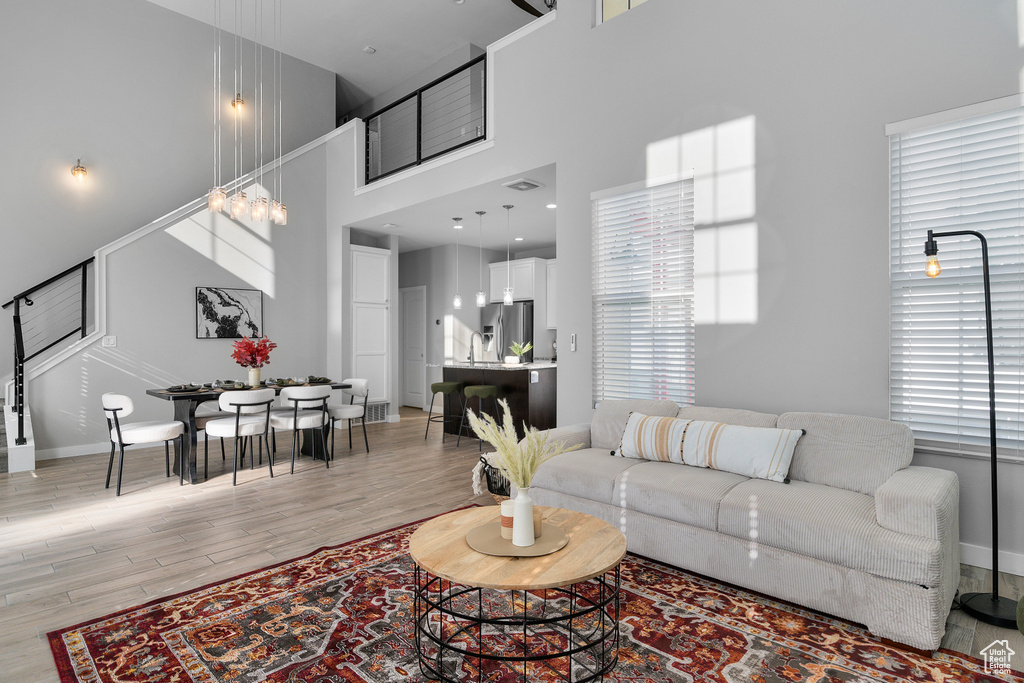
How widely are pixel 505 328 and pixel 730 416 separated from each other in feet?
19.8

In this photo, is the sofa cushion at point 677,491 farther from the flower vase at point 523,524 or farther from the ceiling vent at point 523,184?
the ceiling vent at point 523,184

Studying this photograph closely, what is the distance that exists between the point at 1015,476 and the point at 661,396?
2.02 m

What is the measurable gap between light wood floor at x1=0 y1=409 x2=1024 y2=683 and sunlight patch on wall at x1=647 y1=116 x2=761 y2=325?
6.43 ft

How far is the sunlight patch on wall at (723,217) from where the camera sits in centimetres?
367

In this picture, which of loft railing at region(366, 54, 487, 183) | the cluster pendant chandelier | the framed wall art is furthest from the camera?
loft railing at region(366, 54, 487, 183)

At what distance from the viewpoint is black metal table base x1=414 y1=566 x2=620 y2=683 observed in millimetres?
1976

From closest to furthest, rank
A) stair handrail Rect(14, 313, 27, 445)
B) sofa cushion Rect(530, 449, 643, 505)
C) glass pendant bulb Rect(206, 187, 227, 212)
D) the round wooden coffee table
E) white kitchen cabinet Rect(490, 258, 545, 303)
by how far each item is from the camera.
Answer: the round wooden coffee table, sofa cushion Rect(530, 449, 643, 505), glass pendant bulb Rect(206, 187, 227, 212), stair handrail Rect(14, 313, 27, 445), white kitchen cabinet Rect(490, 258, 545, 303)

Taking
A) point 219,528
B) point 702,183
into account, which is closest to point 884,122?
point 702,183

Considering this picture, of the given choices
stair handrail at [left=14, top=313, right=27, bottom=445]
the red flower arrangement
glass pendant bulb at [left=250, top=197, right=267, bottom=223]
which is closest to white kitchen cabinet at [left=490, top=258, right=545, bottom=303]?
the red flower arrangement

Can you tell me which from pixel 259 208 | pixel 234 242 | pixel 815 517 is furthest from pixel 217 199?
pixel 815 517

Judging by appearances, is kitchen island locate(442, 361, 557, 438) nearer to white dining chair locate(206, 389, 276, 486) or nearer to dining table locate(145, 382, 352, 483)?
white dining chair locate(206, 389, 276, 486)

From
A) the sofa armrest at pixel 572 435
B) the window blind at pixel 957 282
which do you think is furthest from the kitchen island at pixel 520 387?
the window blind at pixel 957 282

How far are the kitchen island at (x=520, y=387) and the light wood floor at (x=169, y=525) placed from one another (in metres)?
0.89
